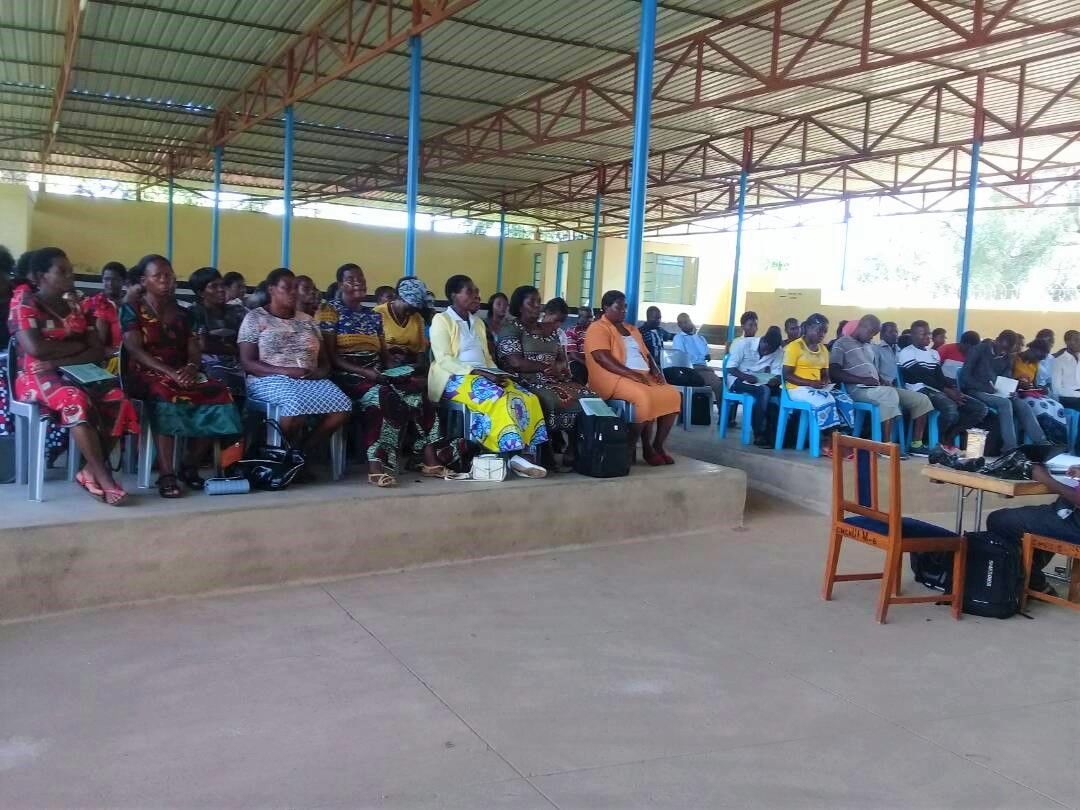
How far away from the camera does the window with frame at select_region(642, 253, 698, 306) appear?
23.2m

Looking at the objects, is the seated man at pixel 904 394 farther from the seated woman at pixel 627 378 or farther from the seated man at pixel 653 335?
the seated woman at pixel 627 378

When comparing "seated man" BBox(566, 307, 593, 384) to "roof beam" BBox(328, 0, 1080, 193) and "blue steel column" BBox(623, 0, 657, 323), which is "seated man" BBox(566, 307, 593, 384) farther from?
"roof beam" BBox(328, 0, 1080, 193)

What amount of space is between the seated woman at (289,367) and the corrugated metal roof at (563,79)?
498 centimetres

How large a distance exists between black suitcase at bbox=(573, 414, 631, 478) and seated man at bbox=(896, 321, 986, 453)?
3445 millimetres

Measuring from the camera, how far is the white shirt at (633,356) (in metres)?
6.02

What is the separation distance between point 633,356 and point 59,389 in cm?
349

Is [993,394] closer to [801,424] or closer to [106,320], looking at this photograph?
[801,424]

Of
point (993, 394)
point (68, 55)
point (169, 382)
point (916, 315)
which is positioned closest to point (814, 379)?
point (993, 394)

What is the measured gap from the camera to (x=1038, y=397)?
8234 millimetres

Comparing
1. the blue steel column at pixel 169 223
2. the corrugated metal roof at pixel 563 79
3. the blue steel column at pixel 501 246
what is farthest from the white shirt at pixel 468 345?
the blue steel column at pixel 501 246

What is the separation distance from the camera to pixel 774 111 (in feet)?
42.7

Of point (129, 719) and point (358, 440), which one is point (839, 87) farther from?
point (129, 719)

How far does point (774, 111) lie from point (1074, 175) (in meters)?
5.14

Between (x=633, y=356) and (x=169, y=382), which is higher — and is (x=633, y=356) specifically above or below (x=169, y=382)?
above
